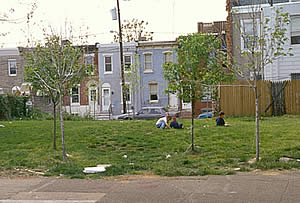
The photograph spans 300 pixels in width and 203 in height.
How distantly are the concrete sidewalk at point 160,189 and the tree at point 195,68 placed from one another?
12.8ft

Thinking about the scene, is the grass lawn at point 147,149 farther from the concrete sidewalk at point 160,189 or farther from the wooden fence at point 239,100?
the wooden fence at point 239,100

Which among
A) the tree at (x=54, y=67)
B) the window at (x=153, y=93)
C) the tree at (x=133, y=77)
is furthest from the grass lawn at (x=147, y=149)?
the window at (x=153, y=93)

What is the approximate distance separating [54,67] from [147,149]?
408cm

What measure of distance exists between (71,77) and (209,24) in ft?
82.0

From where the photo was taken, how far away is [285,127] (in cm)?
1673

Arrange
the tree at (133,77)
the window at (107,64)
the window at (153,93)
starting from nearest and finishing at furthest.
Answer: the tree at (133,77), the window at (153,93), the window at (107,64)

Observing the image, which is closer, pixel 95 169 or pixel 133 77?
pixel 95 169

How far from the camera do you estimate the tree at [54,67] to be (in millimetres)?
12956

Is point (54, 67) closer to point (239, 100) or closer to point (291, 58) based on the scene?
point (239, 100)

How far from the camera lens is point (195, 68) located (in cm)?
1312

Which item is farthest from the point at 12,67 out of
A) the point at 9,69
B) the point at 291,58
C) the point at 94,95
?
the point at 291,58

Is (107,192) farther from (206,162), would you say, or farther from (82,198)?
(206,162)

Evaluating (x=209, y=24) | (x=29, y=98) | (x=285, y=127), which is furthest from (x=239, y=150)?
(x=209, y=24)

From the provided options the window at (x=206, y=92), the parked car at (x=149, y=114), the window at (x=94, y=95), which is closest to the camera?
the window at (x=206, y=92)
